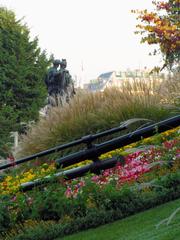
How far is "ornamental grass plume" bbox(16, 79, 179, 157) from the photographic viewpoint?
35.7ft

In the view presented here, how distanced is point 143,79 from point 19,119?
98.7 ft

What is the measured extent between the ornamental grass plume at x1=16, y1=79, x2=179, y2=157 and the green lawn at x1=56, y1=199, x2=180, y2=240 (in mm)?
6222

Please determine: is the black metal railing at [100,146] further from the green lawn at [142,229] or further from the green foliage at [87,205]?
the green lawn at [142,229]

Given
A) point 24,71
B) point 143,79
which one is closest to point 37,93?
point 24,71

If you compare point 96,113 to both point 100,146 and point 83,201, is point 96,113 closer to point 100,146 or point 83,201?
point 83,201

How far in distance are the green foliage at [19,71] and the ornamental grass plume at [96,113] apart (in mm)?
27702

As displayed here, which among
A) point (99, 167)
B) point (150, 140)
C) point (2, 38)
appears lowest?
point (150, 140)

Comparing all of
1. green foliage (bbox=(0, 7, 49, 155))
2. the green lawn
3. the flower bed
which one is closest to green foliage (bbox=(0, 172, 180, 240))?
the flower bed

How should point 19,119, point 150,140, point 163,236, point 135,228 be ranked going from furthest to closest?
point 19,119 → point 150,140 → point 135,228 → point 163,236

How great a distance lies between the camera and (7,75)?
139 feet

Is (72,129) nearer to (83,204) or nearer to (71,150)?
(71,150)

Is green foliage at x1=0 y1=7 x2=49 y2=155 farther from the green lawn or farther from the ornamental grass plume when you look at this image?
the green lawn

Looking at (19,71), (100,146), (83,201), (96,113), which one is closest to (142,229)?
(100,146)

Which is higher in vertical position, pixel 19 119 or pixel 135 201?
pixel 135 201
